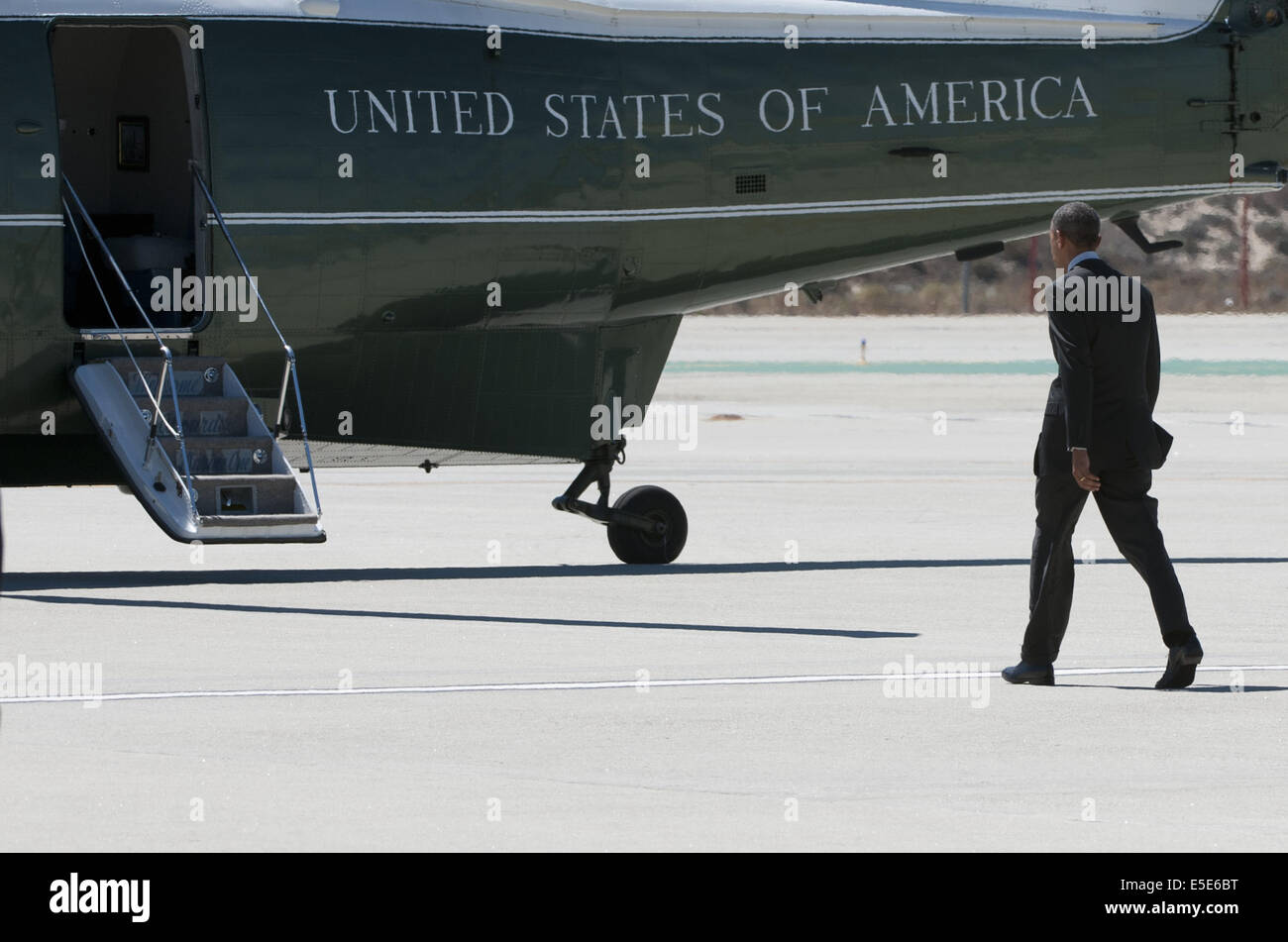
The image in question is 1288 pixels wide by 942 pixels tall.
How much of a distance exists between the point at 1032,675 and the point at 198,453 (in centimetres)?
622

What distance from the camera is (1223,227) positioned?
101 meters

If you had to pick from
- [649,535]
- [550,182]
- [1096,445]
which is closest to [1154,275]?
[649,535]

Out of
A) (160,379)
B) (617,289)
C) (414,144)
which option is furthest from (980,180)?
(160,379)

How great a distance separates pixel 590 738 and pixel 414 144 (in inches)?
303

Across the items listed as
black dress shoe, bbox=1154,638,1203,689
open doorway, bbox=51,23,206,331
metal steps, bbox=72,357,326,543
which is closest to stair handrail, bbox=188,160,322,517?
metal steps, bbox=72,357,326,543

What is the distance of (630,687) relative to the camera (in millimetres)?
11055

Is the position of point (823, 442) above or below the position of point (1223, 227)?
below

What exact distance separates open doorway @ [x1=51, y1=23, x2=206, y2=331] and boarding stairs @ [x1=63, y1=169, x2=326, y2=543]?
2.17 feet

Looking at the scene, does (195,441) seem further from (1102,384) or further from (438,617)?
(1102,384)

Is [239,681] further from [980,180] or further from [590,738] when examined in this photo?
[980,180]

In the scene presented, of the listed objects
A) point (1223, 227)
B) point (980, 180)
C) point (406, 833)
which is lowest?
point (406, 833)

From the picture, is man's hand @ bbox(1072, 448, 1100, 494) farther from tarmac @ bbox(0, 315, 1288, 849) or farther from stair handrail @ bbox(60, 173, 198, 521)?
stair handrail @ bbox(60, 173, 198, 521)

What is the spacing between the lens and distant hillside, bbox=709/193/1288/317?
293 ft

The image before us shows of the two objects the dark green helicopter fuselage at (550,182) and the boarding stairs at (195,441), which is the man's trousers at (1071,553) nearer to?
the boarding stairs at (195,441)
